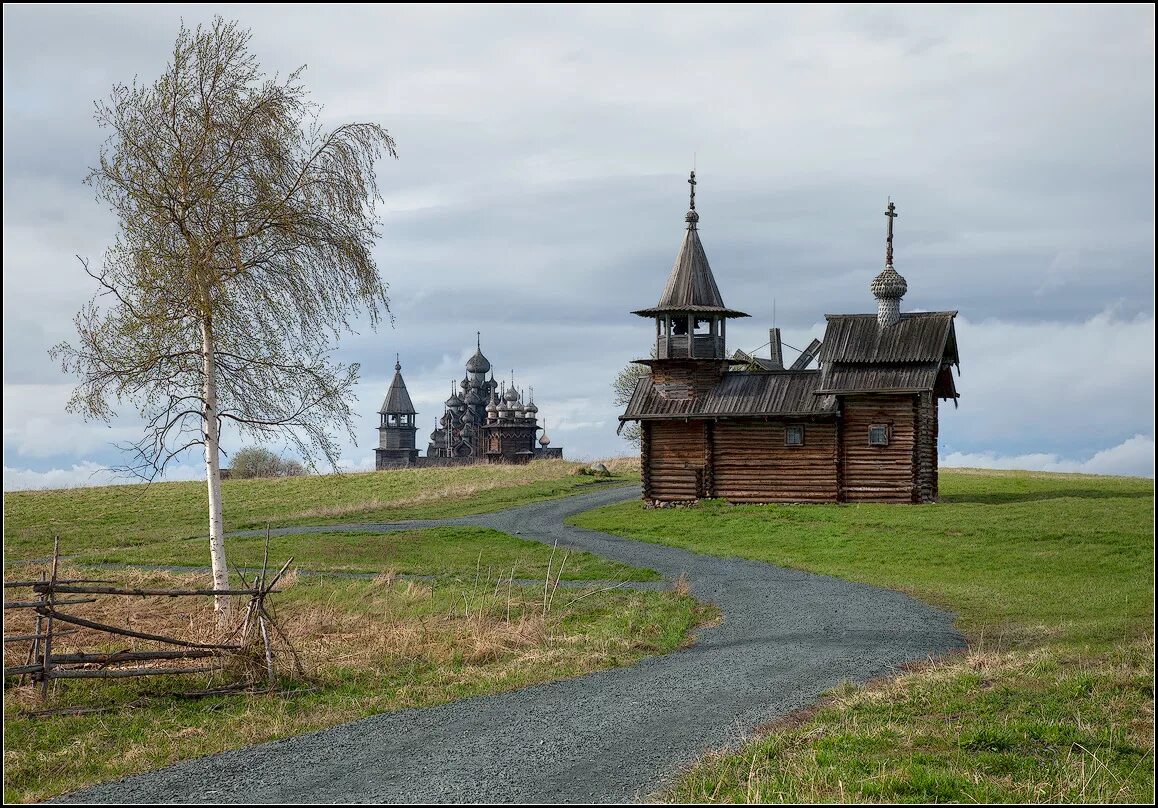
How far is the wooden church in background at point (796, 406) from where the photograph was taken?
4047 centimetres

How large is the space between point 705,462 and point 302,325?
26.7 metres

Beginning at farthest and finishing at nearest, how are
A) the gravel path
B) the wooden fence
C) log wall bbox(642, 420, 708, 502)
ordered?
log wall bbox(642, 420, 708, 502)
the wooden fence
the gravel path

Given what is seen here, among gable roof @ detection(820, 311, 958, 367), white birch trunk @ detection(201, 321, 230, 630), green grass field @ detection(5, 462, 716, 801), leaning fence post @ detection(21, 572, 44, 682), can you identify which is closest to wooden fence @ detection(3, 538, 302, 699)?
leaning fence post @ detection(21, 572, 44, 682)

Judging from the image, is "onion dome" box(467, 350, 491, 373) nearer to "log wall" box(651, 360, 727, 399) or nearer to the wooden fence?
"log wall" box(651, 360, 727, 399)

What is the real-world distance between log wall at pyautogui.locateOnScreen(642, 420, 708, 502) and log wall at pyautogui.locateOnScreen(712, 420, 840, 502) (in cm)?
70

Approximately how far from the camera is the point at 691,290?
44.5 metres

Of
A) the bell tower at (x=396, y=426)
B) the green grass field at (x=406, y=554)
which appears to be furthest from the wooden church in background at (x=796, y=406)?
the bell tower at (x=396, y=426)

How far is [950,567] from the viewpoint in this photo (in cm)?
2720

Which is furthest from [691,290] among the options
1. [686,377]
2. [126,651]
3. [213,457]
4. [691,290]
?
[126,651]

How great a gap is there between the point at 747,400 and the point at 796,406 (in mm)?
2229

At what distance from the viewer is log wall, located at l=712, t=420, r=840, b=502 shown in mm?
41219

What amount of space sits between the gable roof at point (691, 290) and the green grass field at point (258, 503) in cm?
1228

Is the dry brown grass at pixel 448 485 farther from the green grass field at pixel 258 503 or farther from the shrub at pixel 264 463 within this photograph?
the shrub at pixel 264 463

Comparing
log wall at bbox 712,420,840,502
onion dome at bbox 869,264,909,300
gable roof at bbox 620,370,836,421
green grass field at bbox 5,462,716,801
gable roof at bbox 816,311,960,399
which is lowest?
green grass field at bbox 5,462,716,801
